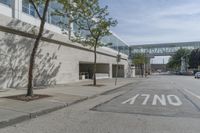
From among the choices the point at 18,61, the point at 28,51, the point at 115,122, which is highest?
the point at 28,51

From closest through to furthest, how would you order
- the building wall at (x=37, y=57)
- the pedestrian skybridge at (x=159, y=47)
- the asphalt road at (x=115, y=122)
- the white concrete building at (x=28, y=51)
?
the asphalt road at (x=115, y=122) < the building wall at (x=37, y=57) < the white concrete building at (x=28, y=51) < the pedestrian skybridge at (x=159, y=47)

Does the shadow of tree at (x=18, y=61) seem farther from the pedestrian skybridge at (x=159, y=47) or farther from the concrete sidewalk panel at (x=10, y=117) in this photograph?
the pedestrian skybridge at (x=159, y=47)

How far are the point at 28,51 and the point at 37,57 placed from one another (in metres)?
1.62

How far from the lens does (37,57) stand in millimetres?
23125

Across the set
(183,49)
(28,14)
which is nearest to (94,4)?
(28,14)

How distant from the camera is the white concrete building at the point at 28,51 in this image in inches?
739

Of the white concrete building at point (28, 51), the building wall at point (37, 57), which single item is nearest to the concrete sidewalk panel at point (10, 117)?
the white concrete building at point (28, 51)

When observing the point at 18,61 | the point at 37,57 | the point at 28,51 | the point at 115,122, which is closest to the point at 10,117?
the point at 115,122

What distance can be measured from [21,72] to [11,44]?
2368 millimetres

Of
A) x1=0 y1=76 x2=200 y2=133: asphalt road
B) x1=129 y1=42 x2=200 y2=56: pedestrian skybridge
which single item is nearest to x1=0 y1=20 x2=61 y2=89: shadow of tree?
x1=0 y1=76 x2=200 y2=133: asphalt road

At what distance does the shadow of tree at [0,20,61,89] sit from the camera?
1852 centimetres

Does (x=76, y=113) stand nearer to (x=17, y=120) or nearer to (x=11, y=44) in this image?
(x=17, y=120)

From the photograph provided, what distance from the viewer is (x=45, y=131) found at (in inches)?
291

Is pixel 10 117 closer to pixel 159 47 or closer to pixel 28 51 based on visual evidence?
pixel 28 51
